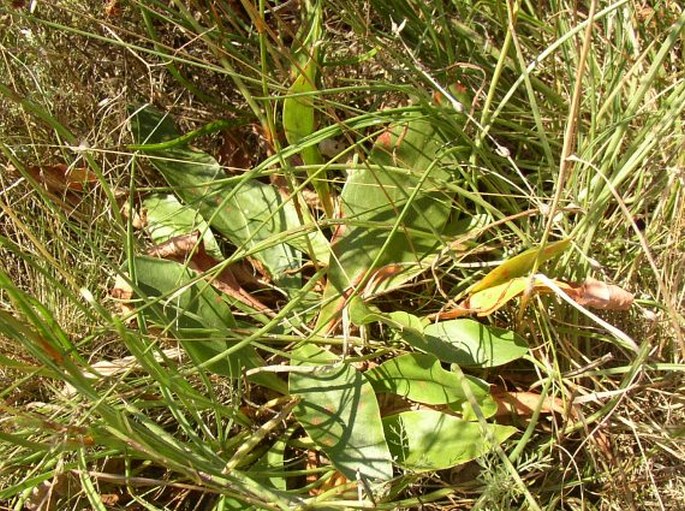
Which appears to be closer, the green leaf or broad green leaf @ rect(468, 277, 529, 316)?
broad green leaf @ rect(468, 277, 529, 316)

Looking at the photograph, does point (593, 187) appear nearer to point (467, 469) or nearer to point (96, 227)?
point (467, 469)

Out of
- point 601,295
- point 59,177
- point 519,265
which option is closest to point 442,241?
point 519,265

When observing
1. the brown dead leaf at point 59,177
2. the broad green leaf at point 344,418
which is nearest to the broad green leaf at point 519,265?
the broad green leaf at point 344,418

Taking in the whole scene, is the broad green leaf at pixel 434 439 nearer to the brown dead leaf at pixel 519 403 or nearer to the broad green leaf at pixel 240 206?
the brown dead leaf at pixel 519 403

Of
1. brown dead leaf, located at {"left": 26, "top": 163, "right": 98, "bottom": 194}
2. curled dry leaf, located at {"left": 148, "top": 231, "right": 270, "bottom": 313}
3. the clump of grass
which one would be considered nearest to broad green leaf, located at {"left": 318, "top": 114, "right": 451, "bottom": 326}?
the clump of grass

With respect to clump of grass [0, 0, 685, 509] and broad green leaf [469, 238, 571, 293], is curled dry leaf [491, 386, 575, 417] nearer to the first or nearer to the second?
clump of grass [0, 0, 685, 509]

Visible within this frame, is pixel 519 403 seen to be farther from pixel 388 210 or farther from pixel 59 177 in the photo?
pixel 59 177
